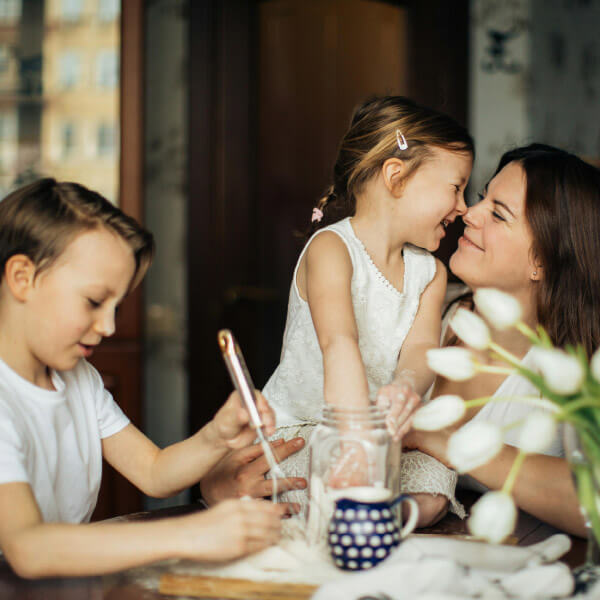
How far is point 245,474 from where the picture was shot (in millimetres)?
1330

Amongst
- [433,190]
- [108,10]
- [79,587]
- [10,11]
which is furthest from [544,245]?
[10,11]

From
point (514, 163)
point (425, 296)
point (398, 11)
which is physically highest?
point (398, 11)

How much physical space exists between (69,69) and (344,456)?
1.98m

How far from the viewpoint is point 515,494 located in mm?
1174

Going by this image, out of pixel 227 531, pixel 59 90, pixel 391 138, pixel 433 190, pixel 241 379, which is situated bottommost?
pixel 227 531

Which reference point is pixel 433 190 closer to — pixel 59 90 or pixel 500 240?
pixel 500 240

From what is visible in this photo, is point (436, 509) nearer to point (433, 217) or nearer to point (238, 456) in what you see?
point (238, 456)

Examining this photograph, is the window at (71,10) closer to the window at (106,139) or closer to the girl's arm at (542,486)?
the window at (106,139)

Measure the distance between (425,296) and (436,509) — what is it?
0.56 m

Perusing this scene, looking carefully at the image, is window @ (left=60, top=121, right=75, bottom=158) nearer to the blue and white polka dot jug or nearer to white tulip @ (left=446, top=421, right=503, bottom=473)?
the blue and white polka dot jug

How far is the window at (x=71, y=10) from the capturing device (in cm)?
250

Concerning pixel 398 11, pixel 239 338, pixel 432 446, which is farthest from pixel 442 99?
pixel 432 446

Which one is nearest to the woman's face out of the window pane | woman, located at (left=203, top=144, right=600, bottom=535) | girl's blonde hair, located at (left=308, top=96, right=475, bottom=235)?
woman, located at (left=203, top=144, right=600, bottom=535)

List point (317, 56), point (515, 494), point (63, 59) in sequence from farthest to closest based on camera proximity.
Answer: point (317, 56)
point (63, 59)
point (515, 494)
